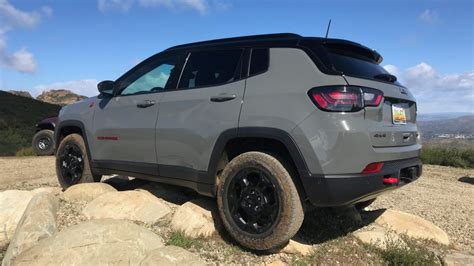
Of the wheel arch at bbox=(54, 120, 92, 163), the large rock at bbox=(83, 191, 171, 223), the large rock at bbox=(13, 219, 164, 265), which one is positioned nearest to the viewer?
the large rock at bbox=(13, 219, 164, 265)

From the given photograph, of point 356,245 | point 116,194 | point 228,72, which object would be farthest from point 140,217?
point 356,245

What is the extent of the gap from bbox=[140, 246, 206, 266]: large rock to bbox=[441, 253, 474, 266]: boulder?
7.80ft

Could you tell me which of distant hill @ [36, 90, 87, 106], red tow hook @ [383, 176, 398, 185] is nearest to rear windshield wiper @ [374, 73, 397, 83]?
red tow hook @ [383, 176, 398, 185]

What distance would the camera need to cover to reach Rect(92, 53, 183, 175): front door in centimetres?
475

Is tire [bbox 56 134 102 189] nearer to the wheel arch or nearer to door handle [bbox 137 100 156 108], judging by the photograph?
the wheel arch

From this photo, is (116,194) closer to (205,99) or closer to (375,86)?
(205,99)

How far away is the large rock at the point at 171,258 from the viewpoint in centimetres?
351

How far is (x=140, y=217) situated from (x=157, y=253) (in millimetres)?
951

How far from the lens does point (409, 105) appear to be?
13.7 feet

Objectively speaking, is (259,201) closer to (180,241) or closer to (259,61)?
(180,241)

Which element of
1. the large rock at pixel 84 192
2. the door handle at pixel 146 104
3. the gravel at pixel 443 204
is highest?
the door handle at pixel 146 104

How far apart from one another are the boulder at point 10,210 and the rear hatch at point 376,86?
155 inches

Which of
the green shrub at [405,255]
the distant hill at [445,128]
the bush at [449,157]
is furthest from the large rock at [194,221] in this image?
the distant hill at [445,128]

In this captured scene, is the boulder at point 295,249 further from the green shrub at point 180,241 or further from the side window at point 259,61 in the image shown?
the side window at point 259,61
